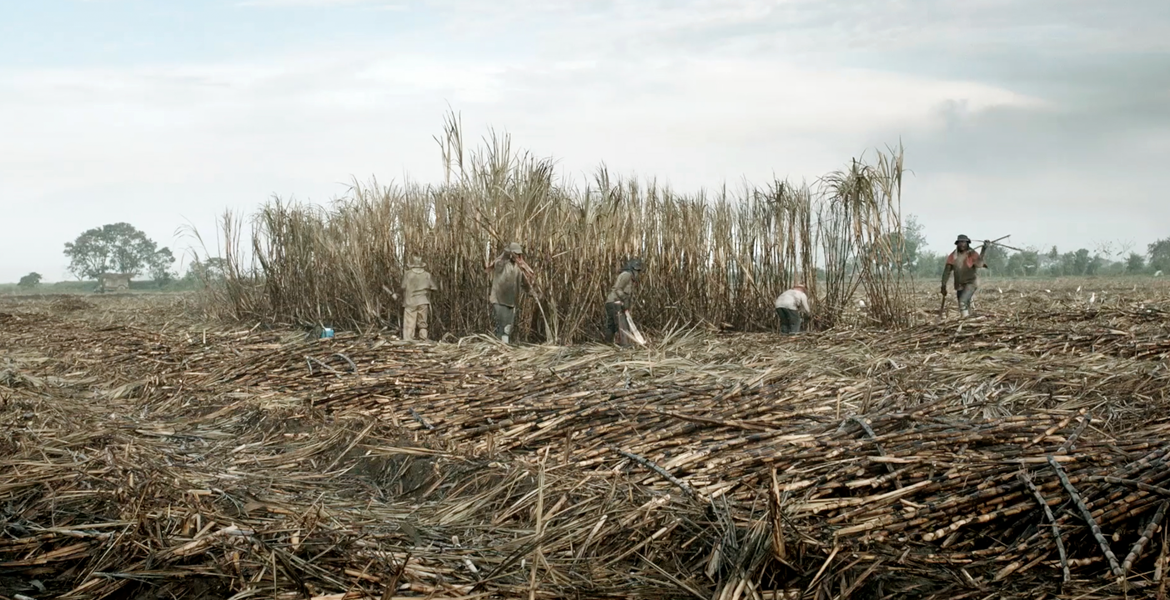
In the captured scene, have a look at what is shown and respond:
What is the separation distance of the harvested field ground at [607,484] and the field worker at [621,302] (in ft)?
12.1

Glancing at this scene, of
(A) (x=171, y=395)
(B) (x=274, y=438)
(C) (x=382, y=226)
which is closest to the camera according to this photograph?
(B) (x=274, y=438)

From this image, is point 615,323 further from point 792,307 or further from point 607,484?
point 607,484

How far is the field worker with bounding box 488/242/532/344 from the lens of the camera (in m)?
11.0

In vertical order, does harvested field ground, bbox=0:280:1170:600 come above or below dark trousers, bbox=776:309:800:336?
below

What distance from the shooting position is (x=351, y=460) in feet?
18.0

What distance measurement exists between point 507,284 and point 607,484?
6826 mm

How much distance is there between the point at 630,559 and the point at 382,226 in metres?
9.28

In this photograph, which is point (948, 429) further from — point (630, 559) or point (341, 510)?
point (341, 510)

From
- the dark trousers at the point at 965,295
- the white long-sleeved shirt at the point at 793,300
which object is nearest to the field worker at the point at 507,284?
the white long-sleeved shirt at the point at 793,300

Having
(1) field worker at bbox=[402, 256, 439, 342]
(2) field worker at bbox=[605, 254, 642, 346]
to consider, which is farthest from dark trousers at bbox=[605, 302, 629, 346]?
(1) field worker at bbox=[402, 256, 439, 342]

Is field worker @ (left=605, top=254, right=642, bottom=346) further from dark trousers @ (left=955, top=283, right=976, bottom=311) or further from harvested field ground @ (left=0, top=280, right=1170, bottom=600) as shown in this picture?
dark trousers @ (left=955, top=283, right=976, bottom=311)

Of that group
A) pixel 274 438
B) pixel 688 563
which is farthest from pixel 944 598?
pixel 274 438

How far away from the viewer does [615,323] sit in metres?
11.5

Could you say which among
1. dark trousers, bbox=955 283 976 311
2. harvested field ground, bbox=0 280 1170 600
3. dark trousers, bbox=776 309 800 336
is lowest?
harvested field ground, bbox=0 280 1170 600
